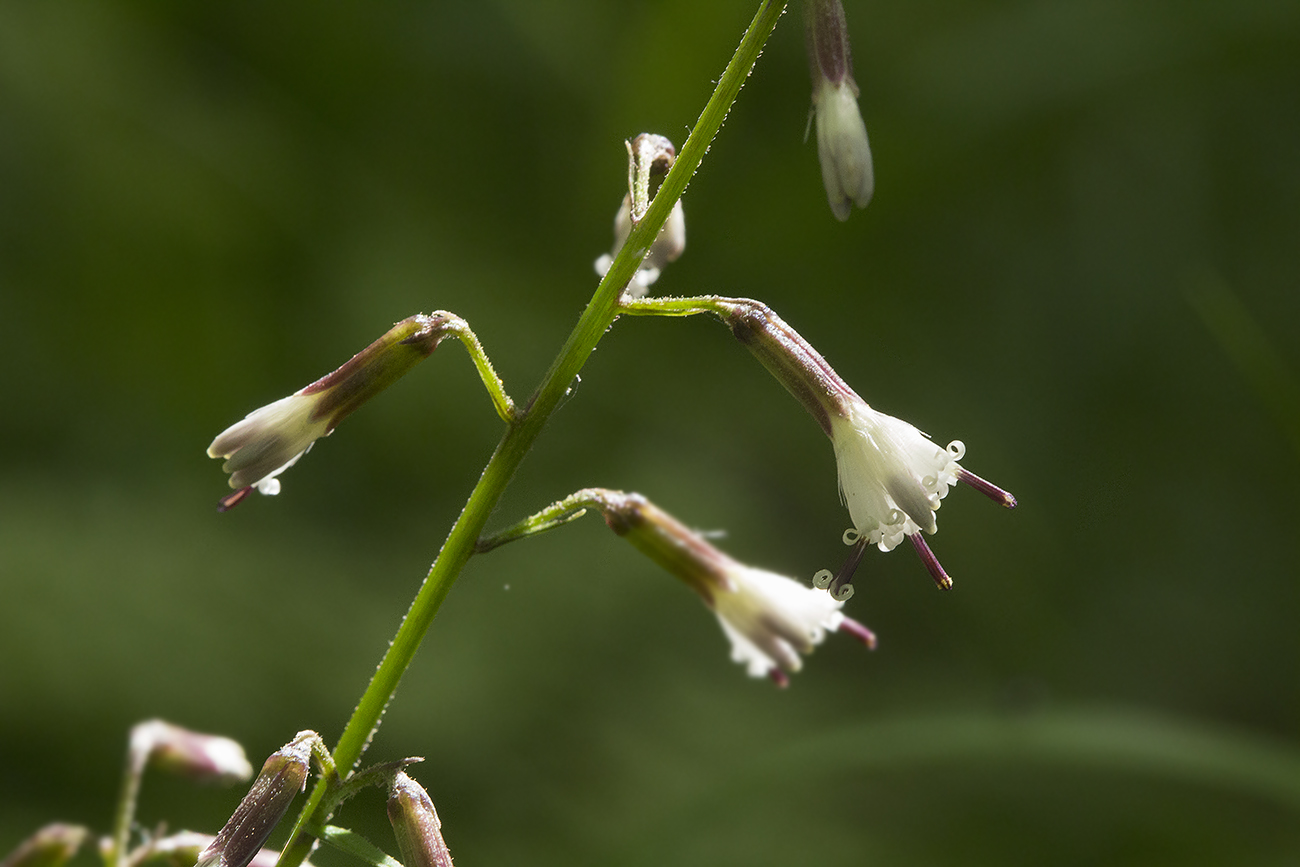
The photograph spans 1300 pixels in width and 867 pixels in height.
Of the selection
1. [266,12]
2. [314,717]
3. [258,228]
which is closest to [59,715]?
[314,717]

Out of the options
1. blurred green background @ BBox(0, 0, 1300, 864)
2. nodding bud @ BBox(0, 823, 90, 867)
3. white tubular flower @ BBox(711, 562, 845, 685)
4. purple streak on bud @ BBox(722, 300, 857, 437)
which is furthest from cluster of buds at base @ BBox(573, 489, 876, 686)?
blurred green background @ BBox(0, 0, 1300, 864)

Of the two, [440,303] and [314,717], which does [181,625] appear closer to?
[314,717]

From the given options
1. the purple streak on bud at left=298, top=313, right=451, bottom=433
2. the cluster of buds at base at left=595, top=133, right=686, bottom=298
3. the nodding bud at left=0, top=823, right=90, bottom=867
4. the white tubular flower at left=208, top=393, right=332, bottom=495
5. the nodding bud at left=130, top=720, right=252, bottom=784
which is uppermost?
the cluster of buds at base at left=595, top=133, right=686, bottom=298

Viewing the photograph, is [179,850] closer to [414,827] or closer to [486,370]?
[414,827]

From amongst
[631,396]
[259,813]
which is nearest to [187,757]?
[259,813]

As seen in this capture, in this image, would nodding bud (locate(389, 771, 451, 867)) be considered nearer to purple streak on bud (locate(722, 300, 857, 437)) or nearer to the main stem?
the main stem

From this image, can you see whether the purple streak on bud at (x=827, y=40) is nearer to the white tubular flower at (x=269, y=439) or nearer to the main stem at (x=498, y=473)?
the main stem at (x=498, y=473)

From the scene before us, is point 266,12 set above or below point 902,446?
above

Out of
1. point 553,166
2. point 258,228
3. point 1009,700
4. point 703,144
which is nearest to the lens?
point 703,144

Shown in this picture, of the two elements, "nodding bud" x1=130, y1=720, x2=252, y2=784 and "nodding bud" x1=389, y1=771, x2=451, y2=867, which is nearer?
"nodding bud" x1=389, y1=771, x2=451, y2=867
